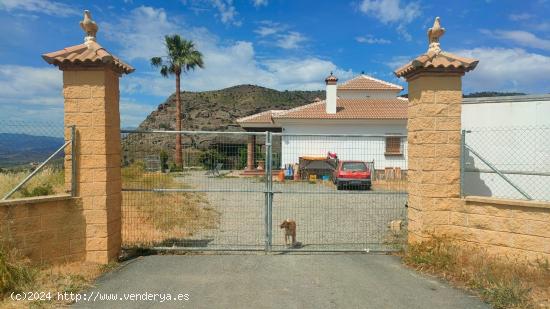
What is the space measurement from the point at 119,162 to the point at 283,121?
62.7 ft

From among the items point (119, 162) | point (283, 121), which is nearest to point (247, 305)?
point (119, 162)

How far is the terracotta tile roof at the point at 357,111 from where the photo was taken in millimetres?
24953

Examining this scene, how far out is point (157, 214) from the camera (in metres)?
9.87

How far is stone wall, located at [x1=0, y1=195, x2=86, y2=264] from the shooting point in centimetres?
552

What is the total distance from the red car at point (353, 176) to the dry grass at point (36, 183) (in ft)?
19.4

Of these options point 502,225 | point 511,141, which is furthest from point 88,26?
point 511,141

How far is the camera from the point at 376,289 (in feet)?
17.5

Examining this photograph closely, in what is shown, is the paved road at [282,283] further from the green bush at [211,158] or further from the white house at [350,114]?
the white house at [350,114]

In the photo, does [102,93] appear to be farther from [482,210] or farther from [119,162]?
[482,210]

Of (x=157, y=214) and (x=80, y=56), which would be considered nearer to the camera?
(x=80, y=56)

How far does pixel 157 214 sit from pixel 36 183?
116 inches

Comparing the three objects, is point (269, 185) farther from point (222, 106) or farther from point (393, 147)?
point (222, 106)

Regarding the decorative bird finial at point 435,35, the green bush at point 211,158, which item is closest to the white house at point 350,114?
the green bush at point 211,158

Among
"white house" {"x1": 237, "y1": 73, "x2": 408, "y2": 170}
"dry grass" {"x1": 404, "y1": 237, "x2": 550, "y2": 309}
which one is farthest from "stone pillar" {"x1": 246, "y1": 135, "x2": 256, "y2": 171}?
"white house" {"x1": 237, "y1": 73, "x2": 408, "y2": 170}
